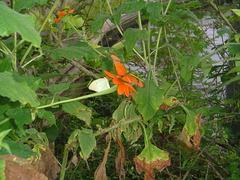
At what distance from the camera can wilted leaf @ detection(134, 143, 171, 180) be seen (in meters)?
1.07

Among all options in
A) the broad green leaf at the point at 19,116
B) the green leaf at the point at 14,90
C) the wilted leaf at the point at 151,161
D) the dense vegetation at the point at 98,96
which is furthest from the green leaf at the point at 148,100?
the green leaf at the point at 14,90

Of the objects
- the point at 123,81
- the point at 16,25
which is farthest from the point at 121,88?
the point at 16,25

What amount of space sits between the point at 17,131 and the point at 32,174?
326 mm

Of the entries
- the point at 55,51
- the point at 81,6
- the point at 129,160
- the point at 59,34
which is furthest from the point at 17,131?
the point at 129,160

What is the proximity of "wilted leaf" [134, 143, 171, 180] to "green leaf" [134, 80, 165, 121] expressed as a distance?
0.37 feet

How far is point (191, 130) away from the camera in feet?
3.72

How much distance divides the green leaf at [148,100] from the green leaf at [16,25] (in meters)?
0.50

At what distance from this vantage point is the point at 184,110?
1.15 m

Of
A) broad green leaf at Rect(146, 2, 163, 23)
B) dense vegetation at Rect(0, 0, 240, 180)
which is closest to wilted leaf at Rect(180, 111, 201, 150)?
dense vegetation at Rect(0, 0, 240, 180)

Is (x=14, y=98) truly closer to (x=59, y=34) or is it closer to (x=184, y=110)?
(x=184, y=110)

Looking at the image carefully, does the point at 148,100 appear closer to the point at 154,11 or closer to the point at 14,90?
the point at 154,11

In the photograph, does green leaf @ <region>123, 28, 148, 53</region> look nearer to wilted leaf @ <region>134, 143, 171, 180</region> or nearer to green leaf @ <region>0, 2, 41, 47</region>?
wilted leaf @ <region>134, 143, 171, 180</region>

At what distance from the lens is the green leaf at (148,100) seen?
1.00 m

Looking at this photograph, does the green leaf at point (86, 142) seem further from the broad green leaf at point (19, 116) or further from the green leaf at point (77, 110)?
the broad green leaf at point (19, 116)
